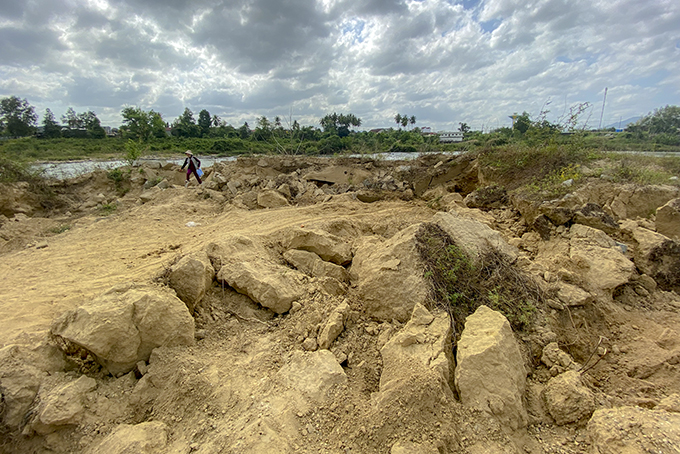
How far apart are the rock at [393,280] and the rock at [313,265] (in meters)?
0.19

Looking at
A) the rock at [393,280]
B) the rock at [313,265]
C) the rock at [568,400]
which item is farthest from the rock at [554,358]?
the rock at [313,265]

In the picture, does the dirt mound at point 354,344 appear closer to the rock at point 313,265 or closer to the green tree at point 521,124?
the rock at point 313,265

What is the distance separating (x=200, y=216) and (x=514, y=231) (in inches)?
251

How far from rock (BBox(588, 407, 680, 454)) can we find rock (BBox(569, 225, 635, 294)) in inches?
62.0

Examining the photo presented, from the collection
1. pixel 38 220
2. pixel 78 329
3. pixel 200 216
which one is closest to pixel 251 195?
pixel 200 216

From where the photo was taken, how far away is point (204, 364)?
228cm

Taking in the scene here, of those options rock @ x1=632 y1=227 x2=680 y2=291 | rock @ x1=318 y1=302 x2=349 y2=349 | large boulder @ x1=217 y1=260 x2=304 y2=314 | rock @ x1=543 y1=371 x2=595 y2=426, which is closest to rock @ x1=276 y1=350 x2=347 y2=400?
rock @ x1=318 y1=302 x2=349 y2=349

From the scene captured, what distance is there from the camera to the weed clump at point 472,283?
8.48 ft

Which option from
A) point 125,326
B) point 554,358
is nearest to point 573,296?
point 554,358

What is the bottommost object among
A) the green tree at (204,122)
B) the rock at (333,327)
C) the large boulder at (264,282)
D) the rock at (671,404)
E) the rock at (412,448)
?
the rock at (671,404)

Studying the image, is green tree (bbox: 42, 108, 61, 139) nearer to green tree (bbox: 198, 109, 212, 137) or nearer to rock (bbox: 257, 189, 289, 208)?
green tree (bbox: 198, 109, 212, 137)

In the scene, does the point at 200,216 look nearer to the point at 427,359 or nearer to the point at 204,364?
the point at 204,364

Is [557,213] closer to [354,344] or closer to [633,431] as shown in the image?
[633,431]

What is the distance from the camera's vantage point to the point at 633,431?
1648mm
